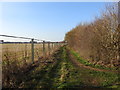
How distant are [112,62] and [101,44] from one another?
1.67 m

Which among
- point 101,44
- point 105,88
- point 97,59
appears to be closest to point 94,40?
point 101,44

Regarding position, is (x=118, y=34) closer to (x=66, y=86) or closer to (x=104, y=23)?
(x=104, y=23)

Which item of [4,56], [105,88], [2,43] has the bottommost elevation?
[105,88]

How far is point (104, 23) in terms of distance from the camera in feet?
28.8

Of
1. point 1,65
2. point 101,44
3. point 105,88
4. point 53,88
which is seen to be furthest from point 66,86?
point 101,44

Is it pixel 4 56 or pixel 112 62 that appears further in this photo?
pixel 112 62

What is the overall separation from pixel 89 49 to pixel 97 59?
171cm

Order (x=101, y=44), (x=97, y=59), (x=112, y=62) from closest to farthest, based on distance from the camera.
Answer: (x=112, y=62), (x=101, y=44), (x=97, y=59)

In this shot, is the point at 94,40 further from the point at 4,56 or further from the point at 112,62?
the point at 4,56

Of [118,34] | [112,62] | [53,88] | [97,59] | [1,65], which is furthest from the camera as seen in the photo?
[97,59]

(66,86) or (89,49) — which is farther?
(89,49)

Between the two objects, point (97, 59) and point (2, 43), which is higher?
point (2, 43)

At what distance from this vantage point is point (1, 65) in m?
4.76

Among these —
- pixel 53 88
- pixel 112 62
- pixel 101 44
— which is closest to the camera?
pixel 53 88
